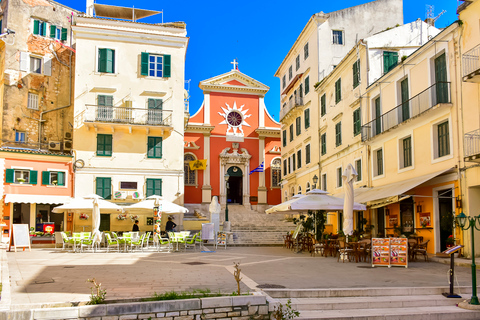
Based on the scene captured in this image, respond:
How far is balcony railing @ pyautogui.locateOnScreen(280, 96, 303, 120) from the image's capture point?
33375mm

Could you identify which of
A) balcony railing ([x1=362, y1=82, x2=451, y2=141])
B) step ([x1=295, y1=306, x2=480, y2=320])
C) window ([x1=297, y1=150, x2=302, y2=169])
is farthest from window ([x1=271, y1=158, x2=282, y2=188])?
step ([x1=295, y1=306, x2=480, y2=320])

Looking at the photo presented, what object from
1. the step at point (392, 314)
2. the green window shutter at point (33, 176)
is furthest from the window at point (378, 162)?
the green window shutter at point (33, 176)

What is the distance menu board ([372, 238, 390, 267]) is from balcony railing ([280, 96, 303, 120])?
20402 mm

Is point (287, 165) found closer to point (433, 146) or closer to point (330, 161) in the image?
point (330, 161)

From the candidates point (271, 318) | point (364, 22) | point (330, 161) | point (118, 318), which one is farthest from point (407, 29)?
point (118, 318)

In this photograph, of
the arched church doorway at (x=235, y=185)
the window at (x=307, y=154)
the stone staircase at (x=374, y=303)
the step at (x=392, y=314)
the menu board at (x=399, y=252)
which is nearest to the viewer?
the step at (x=392, y=314)

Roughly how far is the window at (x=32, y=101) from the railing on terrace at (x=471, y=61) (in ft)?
81.3

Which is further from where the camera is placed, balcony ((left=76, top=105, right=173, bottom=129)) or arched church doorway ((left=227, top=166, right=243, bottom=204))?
arched church doorway ((left=227, top=166, right=243, bottom=204))

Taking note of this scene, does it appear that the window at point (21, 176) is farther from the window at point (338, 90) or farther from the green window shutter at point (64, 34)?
the window at point (338, 90)

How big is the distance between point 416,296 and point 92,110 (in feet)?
74.9

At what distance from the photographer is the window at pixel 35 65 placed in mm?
29169

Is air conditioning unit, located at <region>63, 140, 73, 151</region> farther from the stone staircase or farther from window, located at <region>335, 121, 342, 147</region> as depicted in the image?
the stone staircase

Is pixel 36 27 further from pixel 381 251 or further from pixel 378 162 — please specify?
pixel 381 251

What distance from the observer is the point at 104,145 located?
91.4ft
